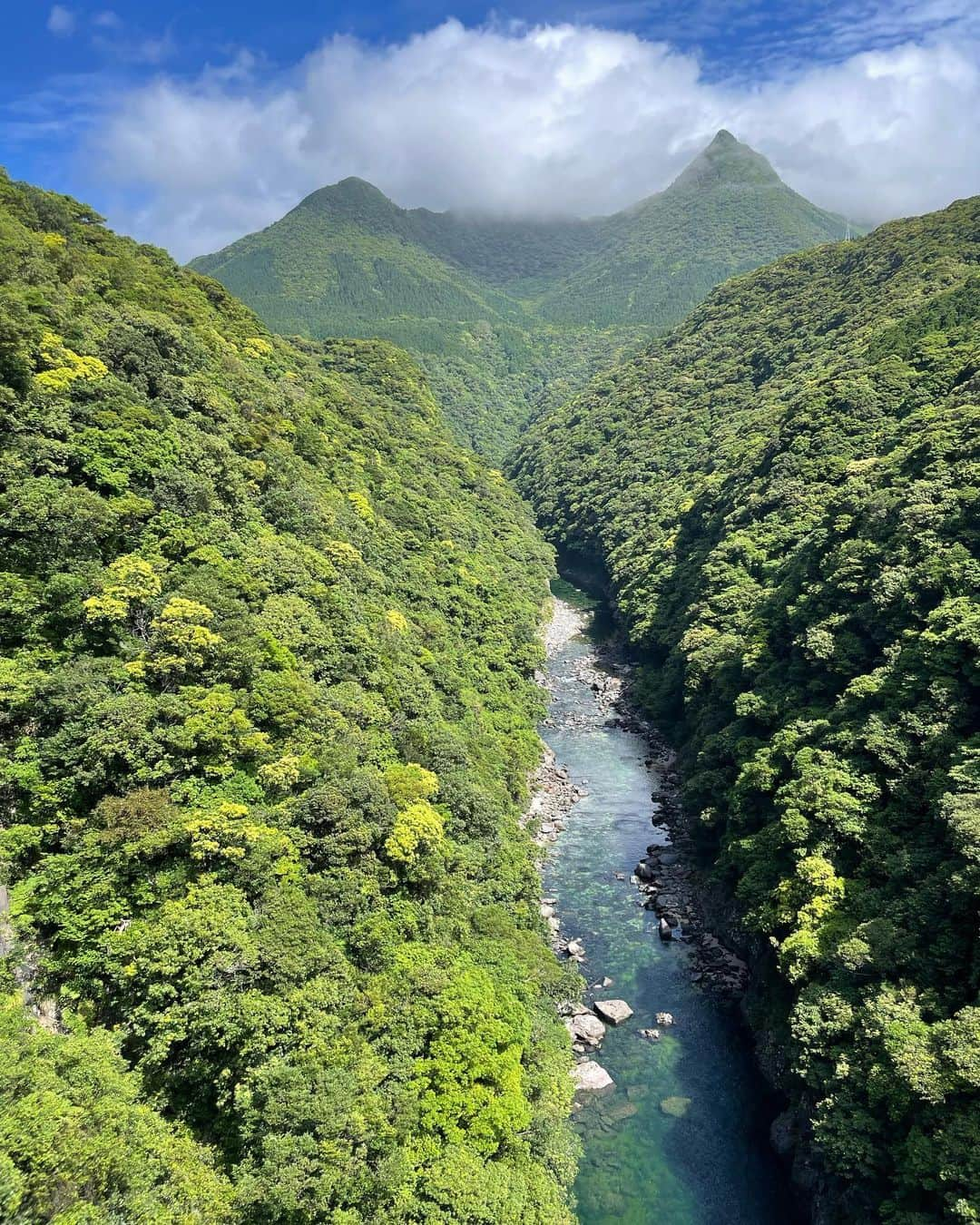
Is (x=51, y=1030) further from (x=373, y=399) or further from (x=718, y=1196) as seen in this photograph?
(x=373, y=399)

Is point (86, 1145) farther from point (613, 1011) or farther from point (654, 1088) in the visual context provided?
point (613, 1011)

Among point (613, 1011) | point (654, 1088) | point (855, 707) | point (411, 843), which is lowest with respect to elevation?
point (654, 1088)

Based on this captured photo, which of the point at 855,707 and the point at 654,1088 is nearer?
the point at 654,1088

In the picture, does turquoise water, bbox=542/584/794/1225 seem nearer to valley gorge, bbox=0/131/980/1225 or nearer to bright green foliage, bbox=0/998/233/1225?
valley gorge, bbox=0/131/980/1225

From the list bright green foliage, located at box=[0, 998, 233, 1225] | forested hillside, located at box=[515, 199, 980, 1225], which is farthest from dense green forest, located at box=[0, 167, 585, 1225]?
forested hillside, located at box=[515, 199, 980, 1225]

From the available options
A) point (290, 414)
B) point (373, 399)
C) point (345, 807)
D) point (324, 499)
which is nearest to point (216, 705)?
point (345, 807)

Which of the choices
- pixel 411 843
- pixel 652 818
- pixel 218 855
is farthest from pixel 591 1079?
pixel 652 818

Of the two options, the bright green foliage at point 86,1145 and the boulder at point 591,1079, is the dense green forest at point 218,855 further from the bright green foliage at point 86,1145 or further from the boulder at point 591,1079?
the boulder at point 591,1079

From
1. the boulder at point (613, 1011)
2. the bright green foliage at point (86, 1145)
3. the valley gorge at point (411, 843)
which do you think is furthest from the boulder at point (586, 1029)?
the bright green foliage at point (86, 1145)
